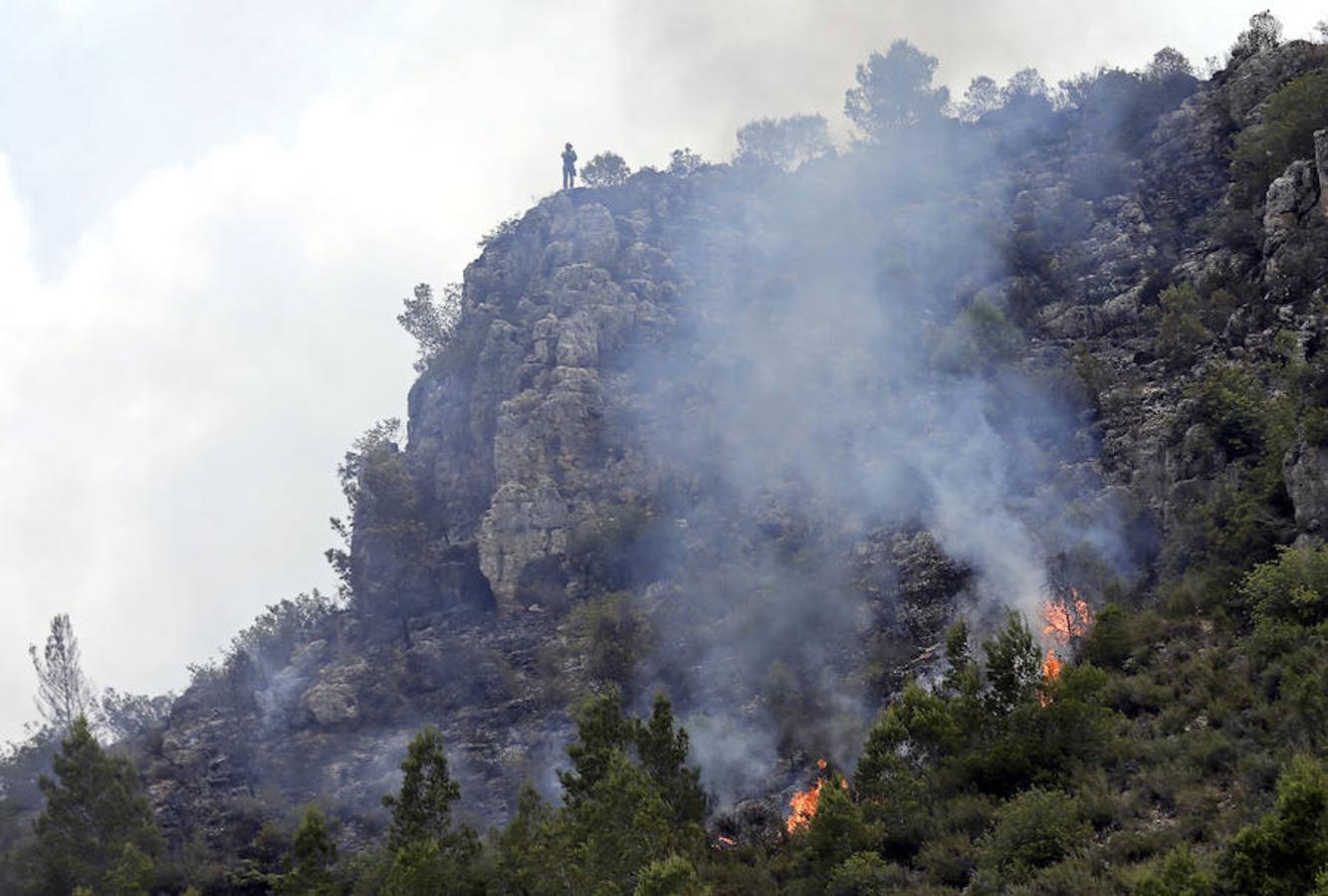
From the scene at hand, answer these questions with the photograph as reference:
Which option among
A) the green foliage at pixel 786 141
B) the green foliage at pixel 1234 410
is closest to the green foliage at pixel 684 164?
the green foliage at pixel 786 141

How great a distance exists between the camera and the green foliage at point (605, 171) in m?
90.0

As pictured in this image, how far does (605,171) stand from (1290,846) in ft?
271

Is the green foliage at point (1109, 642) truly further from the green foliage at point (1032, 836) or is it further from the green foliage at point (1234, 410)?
the green foliage at point (1234, 410)

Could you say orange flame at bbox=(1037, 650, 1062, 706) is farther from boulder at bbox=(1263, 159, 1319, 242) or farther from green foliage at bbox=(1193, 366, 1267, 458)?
boulder at bbox=(1263, 159, 1319, 242)

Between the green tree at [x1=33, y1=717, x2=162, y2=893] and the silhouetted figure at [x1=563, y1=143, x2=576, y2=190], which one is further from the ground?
the silhouetted figure at [x1=563, y1=143, x2=576, y2=190]

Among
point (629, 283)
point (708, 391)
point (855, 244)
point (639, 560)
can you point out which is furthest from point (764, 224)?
point (639, 560)

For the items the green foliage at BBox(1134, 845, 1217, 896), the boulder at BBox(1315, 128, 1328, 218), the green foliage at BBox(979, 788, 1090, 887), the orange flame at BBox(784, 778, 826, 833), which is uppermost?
the boulder at BBox(1315, 128, 1328, 218)

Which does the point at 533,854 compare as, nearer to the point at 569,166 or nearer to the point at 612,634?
the point at 612,634

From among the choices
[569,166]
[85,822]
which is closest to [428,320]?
[569,166]

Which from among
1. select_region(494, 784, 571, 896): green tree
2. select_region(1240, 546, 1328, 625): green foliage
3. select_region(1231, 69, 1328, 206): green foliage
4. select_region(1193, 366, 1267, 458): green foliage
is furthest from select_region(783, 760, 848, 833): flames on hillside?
select_region(1231, 69, 1328, 206): green foliage

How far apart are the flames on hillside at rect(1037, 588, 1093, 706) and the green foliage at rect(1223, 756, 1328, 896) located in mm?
18145

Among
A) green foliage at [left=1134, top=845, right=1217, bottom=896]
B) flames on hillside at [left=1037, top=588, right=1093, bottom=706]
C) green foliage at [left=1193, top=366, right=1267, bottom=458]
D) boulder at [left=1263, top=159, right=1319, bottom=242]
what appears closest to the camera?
green foliage at [left=1134, top=845, right=1217, bottom=896]

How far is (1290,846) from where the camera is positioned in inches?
653

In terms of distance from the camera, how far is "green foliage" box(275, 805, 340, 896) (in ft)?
100
